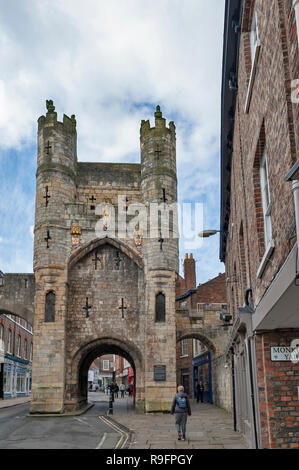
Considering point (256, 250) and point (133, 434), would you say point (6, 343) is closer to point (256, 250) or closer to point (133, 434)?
point (133, 434)

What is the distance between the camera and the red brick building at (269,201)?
516 cm

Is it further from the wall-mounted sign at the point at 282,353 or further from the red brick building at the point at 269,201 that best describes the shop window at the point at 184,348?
the wall-mounted sign at the point at 282,353

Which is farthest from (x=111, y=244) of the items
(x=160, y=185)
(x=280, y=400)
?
(x=280, y=400)

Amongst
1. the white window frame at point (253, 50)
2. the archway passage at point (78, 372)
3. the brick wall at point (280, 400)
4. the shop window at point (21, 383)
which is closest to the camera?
the white window frame at point (253, 50)

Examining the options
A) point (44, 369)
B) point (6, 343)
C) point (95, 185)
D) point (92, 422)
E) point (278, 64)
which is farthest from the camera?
point (6, 343)

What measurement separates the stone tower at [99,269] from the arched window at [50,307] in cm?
5

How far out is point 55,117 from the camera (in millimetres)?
25359

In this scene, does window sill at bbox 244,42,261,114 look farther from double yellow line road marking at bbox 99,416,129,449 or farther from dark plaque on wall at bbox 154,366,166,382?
dark plaque on wall at bbox 154,366,166,382

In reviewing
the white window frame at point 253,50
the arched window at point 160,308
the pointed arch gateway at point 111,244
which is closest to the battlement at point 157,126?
the pointed arch gateway at point 111,244

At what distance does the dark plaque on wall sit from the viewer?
2198 centimetres

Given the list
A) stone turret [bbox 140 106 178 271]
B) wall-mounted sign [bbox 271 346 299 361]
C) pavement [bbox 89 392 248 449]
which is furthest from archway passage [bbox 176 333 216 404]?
wall-mounted sign [bbox 271 346 299 361]

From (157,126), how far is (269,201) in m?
18.9

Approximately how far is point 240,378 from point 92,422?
788 centimetres

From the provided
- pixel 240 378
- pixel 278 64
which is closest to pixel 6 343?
pixel 240 378
